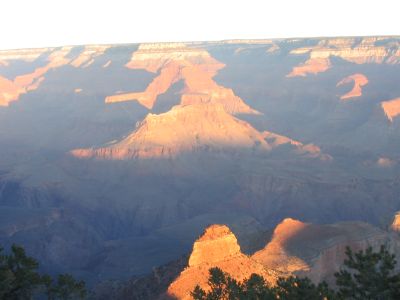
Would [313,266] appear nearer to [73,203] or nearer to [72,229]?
[72,229]

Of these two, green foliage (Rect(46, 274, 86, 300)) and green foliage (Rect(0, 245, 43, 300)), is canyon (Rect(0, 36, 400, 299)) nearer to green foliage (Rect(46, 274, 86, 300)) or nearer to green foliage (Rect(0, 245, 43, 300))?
green foliage (Rect(46, 274, 86, 300))

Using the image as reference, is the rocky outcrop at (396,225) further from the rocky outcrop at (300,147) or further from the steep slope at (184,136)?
the steep slope at (184,136)

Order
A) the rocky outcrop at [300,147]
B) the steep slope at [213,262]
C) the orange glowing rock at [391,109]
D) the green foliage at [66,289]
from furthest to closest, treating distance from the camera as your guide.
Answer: the orange glowing rock at [391,109] → the rocky outcrop at [300,147] → the steep slope at [213,262] → the green foliage at [66,289]

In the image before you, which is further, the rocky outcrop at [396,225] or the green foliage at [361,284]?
the rocky outcrop at [396,225]

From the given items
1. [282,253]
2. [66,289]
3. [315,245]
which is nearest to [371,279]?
[66,289]

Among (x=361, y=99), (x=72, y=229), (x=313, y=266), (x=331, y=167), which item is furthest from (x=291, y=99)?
(x=313, y=266)

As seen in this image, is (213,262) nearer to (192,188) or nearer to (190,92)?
(192,188)

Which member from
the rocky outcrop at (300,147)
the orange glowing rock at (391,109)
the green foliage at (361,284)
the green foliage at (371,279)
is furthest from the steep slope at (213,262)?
the orange glowing rock at (391,109)
